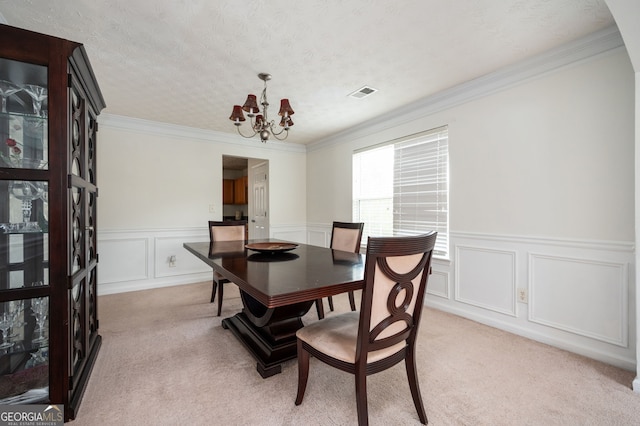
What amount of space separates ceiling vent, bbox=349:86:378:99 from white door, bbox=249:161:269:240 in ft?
8.19

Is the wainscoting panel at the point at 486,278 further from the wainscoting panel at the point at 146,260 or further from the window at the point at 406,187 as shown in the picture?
the wainscoting panel at the point at 146,260

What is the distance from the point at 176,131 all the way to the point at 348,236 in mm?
3120

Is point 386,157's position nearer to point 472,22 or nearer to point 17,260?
point 472,22

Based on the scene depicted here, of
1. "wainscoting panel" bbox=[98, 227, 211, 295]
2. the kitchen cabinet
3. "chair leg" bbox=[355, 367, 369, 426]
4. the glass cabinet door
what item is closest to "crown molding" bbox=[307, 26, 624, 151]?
"chair leg" bbox=[355, 367, 369, 426]

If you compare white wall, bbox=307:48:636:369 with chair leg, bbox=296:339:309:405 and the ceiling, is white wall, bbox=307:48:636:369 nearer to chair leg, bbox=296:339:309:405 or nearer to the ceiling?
the ceiling

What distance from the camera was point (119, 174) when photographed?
3.88 meters

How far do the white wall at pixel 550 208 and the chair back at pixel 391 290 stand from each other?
165 centimetres

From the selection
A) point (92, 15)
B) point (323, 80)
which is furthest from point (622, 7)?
point (92, 15)

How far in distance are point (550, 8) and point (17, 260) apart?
342 cm

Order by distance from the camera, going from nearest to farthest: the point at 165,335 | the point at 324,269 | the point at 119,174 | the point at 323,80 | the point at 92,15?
the point at 324,269
the point at 92,15
the point at 165,335
the point at 323,80
the point at 119,174

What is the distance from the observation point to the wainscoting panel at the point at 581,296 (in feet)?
6.62

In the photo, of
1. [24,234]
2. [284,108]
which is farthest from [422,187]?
[24,234]

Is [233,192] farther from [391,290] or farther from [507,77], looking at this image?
[391,290]

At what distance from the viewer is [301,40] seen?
212cm
